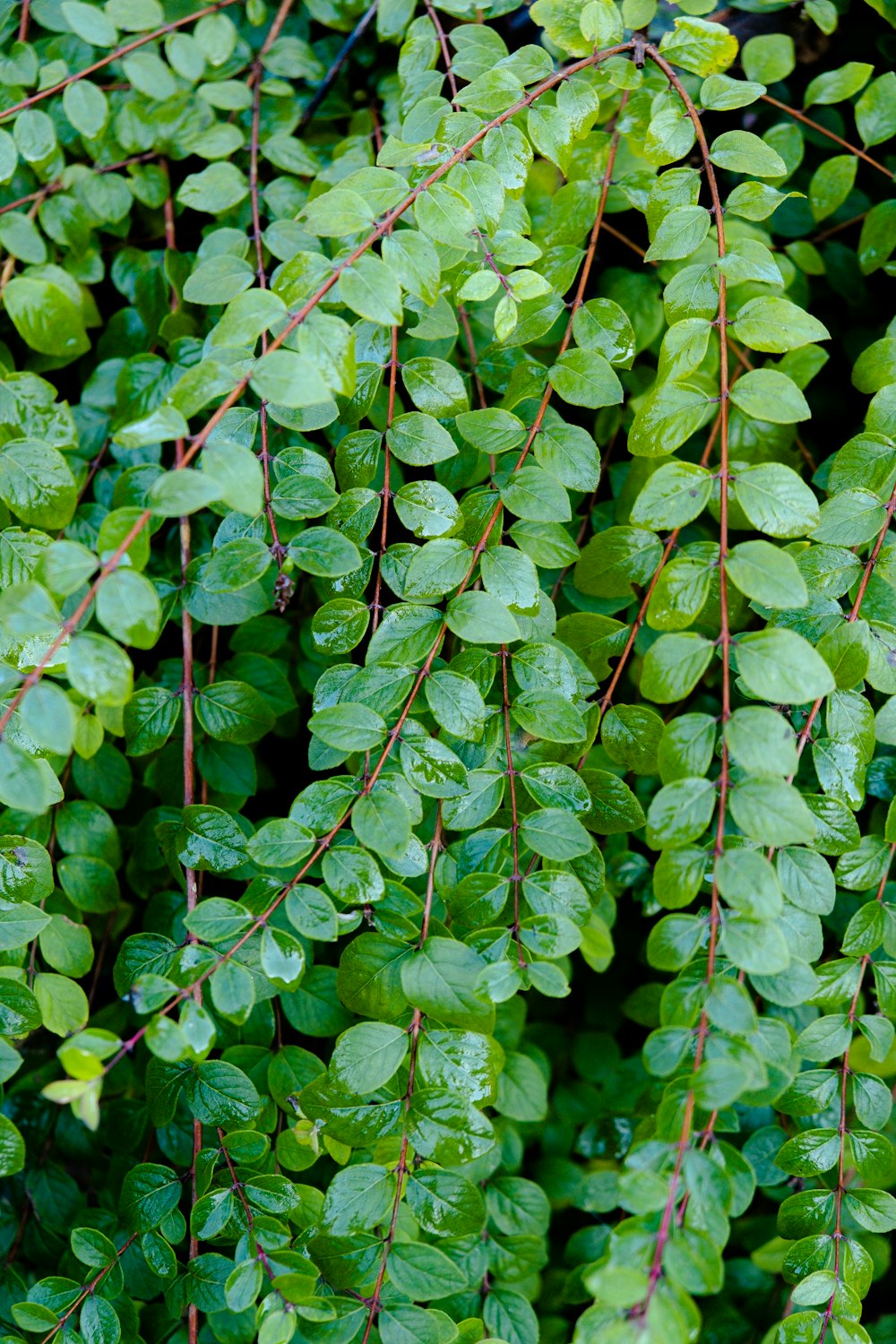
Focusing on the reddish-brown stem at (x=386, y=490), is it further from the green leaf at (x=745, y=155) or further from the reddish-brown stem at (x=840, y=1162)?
the reddish-brown stem at (x=840, y=1162)

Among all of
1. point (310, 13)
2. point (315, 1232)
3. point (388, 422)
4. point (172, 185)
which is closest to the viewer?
point (315, 1232)

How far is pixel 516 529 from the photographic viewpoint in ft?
3.03

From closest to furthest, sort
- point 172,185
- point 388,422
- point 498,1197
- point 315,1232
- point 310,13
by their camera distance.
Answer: point 315,1232 < point 388,422 < point 498,1197 < point 310,13 < point 172,185

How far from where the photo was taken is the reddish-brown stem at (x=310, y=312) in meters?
0.68

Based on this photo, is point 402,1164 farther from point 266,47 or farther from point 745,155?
point 266,47

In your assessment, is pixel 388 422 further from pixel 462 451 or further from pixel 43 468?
pixel 43 468

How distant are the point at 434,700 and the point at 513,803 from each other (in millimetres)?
125

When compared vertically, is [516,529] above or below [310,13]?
below

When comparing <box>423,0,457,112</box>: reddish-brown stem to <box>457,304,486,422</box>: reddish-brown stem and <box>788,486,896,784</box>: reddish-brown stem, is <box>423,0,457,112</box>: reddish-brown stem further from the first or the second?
<box>788,486,896,784</box>: reddish-brown stem

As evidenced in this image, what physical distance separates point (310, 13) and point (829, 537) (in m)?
A: 1.08

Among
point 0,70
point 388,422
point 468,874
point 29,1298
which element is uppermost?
point 0,70

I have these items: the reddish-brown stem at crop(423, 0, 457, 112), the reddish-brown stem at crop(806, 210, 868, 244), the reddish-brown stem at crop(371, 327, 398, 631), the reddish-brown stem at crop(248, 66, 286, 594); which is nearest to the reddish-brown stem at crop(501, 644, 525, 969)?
the reddish-brown stem at crop(371, 327, 398, 631)

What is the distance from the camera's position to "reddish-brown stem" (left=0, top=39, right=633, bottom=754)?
27.0 inches

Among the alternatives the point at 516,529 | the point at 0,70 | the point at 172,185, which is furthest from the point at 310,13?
the point at 516,529
